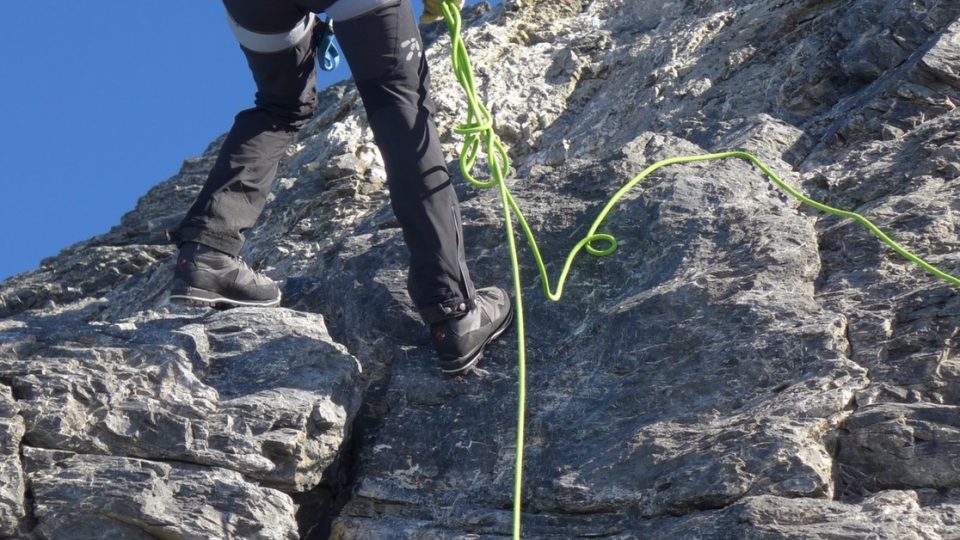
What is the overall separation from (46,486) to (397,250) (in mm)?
2031

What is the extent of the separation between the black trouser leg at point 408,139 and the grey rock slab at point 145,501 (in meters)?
1.06

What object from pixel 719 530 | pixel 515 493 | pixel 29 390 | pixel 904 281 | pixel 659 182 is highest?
pixel 659 182

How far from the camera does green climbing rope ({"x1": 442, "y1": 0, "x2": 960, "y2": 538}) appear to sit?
489cm

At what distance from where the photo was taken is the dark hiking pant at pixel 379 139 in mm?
4859

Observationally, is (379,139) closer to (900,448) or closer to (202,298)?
(202,298)

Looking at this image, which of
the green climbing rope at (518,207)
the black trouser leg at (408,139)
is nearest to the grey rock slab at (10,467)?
the black trouser leg at (408,139)

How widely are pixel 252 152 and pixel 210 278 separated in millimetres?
553

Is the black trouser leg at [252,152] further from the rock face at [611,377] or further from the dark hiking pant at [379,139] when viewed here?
the rock face at [611,377]

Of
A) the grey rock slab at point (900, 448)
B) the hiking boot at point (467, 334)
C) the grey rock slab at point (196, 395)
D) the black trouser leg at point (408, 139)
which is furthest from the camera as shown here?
the hiking boot at point (467, 334)

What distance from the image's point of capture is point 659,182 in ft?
19.6

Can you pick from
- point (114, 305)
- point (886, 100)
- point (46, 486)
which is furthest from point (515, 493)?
point (114, 305)

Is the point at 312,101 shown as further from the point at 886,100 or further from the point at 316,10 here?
the point at 886,100

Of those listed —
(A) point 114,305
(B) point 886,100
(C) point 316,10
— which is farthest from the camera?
(A) point 114,305

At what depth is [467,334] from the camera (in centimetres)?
510
